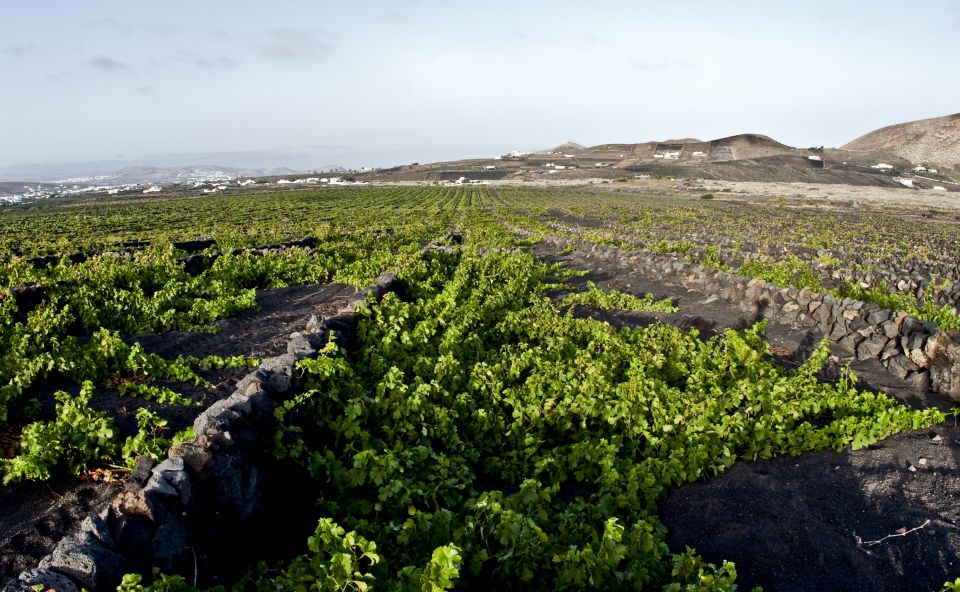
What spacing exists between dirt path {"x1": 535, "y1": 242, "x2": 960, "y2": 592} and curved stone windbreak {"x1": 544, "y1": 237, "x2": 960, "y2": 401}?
1.90m

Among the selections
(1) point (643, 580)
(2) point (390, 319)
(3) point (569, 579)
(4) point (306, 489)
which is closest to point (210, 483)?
(4) point (306, 489)

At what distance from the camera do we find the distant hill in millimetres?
106875

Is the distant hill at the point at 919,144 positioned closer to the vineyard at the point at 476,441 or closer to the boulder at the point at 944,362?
the boulder at the point at 944,362

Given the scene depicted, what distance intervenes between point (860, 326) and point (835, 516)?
6284mm

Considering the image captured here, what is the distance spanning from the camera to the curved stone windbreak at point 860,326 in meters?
8.57

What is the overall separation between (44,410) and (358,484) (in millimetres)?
5645

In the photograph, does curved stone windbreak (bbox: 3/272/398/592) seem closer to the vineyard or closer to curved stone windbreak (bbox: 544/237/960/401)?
the vineyard

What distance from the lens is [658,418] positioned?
6996 millimetres

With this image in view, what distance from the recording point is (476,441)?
7047 millimetres

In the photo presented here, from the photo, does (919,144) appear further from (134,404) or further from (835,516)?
(134,404)

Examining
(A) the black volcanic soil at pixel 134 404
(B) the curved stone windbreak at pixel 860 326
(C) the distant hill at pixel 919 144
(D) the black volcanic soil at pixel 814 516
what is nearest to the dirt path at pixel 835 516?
(D) the black volcanic soil at pixel 814 516

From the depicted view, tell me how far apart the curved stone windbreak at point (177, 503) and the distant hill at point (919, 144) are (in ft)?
435

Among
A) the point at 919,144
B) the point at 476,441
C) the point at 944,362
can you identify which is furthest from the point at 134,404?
the point at 919,144

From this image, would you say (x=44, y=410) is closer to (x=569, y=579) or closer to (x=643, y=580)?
(x=569, y=579)
